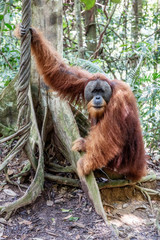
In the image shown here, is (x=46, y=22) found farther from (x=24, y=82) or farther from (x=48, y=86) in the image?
(x=24, y=82)

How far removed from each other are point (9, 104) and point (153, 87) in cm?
236

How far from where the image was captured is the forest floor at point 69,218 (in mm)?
2578

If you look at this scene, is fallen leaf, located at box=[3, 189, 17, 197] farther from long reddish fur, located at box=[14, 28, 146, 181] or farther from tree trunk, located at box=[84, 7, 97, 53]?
tree trunk, located at box=[84, 7, 97, 53]

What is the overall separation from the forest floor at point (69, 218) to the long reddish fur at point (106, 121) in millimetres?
402

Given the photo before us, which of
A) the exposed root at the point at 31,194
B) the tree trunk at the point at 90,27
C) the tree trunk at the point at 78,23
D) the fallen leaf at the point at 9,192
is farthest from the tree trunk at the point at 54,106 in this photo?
the tree trunk at the point at 90,27

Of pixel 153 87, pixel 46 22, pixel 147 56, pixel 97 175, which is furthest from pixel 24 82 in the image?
pixel 147 56

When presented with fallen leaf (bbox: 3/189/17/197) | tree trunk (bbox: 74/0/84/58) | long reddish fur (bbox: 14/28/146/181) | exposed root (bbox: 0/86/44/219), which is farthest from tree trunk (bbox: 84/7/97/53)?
fallen leaf (bbox: 3/189/17/197)

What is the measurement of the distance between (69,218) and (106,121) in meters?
1.16

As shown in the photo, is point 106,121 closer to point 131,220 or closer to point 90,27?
point 131,220

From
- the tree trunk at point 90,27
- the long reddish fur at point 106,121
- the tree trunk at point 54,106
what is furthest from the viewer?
the tree trunk at point 90,27

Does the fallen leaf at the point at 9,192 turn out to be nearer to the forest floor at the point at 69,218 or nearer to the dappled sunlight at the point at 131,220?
the forest floor at the point at 69,218

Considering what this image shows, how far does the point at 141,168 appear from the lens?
354 cm

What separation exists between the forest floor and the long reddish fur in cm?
40

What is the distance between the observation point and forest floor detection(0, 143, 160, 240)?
258cm
